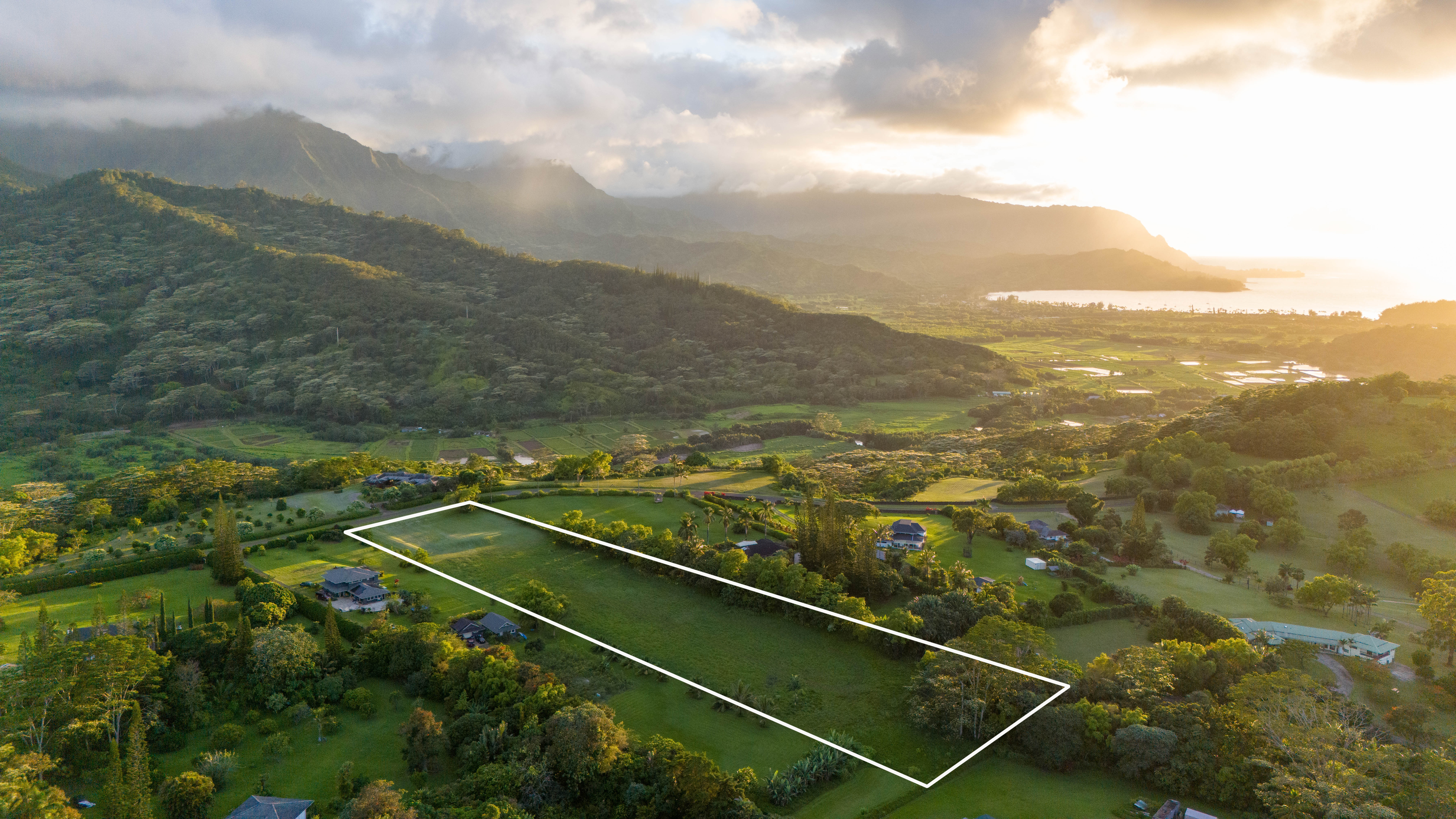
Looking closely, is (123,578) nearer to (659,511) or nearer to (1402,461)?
(659,511)

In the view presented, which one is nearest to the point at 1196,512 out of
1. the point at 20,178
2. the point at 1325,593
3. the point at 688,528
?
the point at 1325,593

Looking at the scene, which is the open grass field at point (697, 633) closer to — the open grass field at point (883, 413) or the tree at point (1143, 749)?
the tree at point (1143, 749)

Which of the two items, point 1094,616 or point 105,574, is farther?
point 1094,616

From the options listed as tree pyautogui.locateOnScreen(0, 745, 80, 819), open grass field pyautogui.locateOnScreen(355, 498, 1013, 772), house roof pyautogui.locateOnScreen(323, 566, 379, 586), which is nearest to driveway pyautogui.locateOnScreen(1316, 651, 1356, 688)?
open grass field pyautogui.locateOnScreen(355, 498, 1013, 772)

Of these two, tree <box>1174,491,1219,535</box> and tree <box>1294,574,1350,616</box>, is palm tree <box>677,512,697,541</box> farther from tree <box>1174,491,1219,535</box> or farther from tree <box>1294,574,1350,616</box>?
tree <box>1174,491,1219,535</box>

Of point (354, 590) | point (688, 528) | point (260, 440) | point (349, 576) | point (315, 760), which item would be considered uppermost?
point (688, 528)

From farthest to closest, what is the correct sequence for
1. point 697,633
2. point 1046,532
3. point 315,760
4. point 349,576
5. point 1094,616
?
point 1046,532
point 1094,616
point 349,576
point 697,633
point 315,760

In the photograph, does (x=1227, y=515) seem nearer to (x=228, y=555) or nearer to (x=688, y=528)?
(x=688, y=528)
